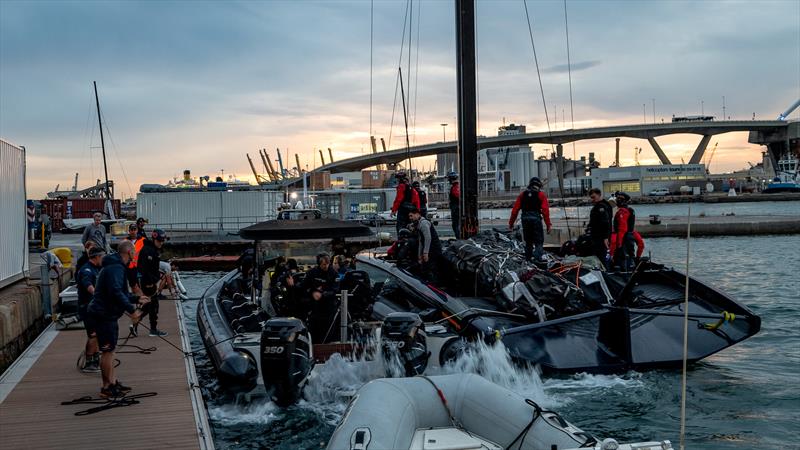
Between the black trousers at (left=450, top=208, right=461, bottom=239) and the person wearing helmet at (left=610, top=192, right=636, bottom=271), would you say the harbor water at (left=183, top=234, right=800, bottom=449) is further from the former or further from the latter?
the black trousers at (left=450, top=208, right=461, bottom=239)

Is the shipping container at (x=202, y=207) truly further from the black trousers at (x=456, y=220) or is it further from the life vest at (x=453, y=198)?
the black trousers at (x=456, y=220)

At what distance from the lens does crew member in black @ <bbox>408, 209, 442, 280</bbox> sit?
1203cm

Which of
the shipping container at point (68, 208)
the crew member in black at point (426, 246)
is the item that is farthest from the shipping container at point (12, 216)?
the shipping container at point (68, 208)

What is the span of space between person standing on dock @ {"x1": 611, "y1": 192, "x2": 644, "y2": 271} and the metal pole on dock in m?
3.36

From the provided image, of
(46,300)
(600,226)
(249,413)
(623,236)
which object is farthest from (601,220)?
(46,300)

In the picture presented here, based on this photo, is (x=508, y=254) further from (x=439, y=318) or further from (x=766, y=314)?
(x=766, y=314)

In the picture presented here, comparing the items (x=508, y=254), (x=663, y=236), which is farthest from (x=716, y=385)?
(x=663, y=236)

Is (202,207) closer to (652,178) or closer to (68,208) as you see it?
(68,208)

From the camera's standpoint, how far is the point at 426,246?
39.5ft

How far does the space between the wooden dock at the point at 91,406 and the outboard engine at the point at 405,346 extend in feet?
6.99

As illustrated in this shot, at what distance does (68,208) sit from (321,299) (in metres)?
53.9

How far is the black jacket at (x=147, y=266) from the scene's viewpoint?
38.1 feet

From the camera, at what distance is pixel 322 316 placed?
963cm

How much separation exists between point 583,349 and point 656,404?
43.0 inches
